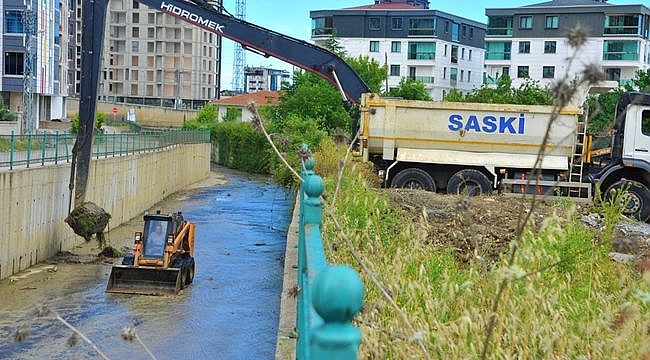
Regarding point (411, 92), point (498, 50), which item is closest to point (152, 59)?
point (498, 50)

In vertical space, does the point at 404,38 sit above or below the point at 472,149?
above

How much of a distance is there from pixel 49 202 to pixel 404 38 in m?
59.3

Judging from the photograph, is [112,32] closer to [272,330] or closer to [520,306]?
[272,330]

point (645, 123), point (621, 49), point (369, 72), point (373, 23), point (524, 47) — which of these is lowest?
point (645, 123)

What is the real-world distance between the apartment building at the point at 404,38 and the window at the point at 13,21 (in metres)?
26.5

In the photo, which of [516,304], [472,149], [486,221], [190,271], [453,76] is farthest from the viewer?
[453,76]

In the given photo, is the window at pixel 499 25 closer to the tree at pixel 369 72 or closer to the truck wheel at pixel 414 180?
the tree at pixel 369 72

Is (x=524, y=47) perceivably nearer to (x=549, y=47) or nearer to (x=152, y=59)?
(x=549, y=47)

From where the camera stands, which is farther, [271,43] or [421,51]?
[421,51]

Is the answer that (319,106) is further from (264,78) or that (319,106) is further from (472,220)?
(264,78)

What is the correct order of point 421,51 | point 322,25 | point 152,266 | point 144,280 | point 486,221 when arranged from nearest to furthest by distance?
point 486,221
point 144,280
point 152,266
point 421,51
point 322,25

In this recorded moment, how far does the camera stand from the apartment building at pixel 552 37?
64.8m

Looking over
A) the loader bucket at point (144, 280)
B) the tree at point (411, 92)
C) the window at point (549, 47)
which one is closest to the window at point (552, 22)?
the window at point (549, 47)

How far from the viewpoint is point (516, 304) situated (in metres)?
5.30
